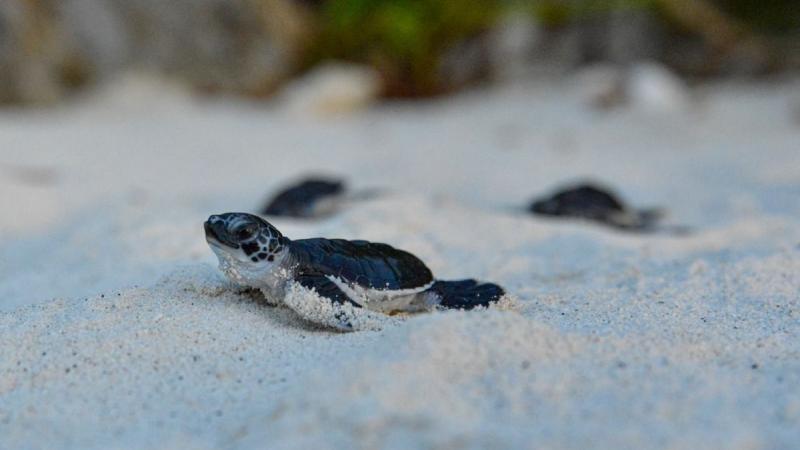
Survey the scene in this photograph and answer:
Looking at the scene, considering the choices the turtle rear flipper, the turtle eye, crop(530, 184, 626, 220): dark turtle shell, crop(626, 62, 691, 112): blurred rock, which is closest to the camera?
the turtle eye

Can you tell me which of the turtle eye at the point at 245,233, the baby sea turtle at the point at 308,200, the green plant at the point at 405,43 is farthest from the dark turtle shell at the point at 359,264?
the green plant at the point at 405,43

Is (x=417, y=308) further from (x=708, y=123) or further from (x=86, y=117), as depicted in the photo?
(x=86, y=117)

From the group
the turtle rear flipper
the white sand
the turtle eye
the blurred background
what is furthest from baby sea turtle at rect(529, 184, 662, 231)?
the blurred background

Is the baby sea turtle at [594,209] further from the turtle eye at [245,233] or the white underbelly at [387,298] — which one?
the turtle eye at [245,233]

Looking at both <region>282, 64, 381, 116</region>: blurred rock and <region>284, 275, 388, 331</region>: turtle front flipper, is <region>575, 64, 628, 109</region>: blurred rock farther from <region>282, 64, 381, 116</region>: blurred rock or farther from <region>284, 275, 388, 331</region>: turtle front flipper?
<region>284, 275, 388, 331</region>: turtle front flipper

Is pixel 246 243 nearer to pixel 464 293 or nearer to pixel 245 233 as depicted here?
pixel 245 233

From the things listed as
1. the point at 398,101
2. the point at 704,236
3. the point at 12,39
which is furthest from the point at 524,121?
the point at 12,39
